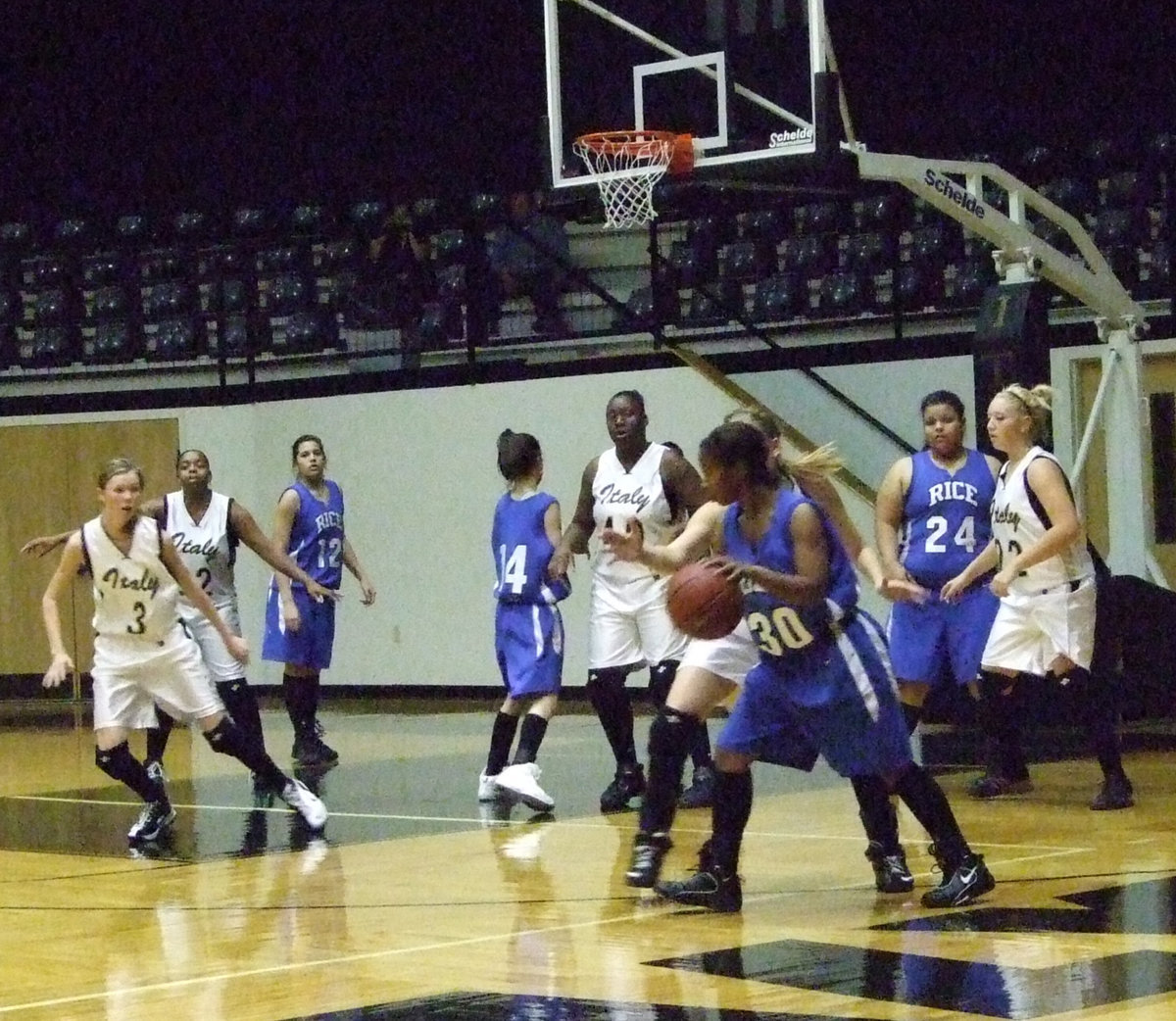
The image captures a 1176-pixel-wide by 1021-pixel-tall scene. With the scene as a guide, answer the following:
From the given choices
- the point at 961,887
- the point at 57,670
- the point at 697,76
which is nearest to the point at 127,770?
the point at 57,670

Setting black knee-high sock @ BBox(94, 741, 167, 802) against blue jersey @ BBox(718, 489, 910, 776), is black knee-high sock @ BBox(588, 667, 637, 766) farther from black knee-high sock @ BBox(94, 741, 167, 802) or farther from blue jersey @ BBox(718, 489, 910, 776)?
blue jersey @ BBox(718, 489, 910, 776)

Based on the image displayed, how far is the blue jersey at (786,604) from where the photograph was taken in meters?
6.73

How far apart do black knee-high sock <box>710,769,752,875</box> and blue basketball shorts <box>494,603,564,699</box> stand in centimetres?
299

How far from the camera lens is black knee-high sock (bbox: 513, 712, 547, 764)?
9.79 m

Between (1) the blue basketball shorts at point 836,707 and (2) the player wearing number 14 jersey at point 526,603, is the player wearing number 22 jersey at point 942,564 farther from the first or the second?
(1) the blue basketball shorts at point 836,707

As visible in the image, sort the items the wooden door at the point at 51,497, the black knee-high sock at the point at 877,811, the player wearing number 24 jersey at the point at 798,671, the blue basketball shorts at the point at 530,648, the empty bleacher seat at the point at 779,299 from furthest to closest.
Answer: the wooden door at the point at 51,497 → the empty bleacher seat at the point at 779,299 → the blue basketball shorts at the point at 530,648 → the black knee-high sock at the point at 877,811 → the player wearing number 24 jersey at the point at 798,671

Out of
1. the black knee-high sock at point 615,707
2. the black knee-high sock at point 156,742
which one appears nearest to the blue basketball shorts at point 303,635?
the black knee-high sock at point 156,742

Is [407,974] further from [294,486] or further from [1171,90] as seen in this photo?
[1171,90]

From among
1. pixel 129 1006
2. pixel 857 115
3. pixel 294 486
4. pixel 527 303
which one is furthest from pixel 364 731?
pixel 129 1006

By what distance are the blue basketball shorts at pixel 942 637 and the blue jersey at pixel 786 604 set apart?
264 cm

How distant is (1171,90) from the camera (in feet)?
59.9

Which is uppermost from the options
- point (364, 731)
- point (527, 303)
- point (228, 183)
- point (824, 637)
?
point (228, 183)

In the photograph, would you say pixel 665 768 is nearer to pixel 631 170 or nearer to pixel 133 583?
pixel 133 583

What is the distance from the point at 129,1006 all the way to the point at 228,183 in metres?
18.1
